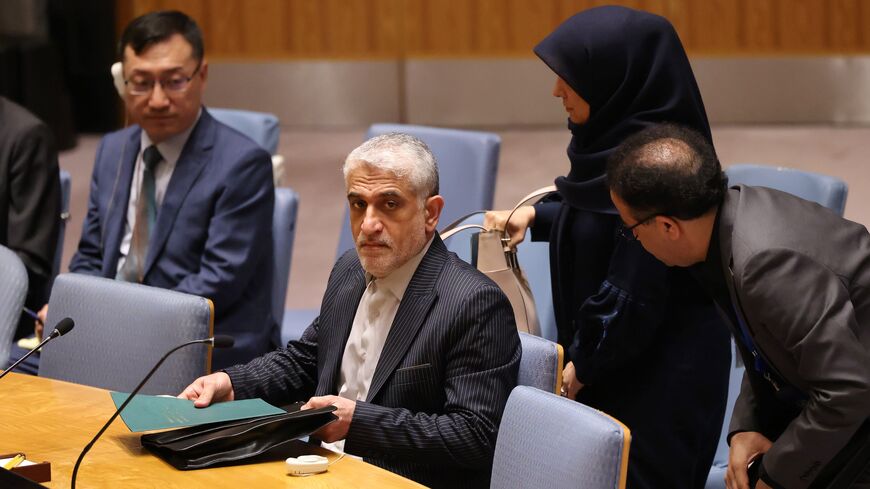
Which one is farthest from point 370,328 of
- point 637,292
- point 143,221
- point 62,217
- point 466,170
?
point 62,217

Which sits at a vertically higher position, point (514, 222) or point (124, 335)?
point (514, 222)

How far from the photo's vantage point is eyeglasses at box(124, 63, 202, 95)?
3959 mm

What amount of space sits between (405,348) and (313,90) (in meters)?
7.05

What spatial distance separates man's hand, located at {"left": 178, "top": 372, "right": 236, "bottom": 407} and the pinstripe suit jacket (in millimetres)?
41

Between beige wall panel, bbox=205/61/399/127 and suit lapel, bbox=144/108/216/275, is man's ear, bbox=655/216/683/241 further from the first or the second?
beige wall panel, bbox=205/61/399/127

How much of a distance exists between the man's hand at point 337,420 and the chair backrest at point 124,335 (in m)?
0.64

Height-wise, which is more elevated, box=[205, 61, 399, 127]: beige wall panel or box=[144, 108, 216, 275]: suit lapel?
box=[144, 108, 216, 275]: suit lapel

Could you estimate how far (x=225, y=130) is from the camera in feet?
13.3

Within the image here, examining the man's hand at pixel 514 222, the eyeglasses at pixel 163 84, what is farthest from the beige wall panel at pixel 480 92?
the man's hand at pixel 514 222

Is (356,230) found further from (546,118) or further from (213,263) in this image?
(546,118)

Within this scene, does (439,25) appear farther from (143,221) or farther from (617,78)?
(617,78)

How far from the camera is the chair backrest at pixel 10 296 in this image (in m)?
3.40

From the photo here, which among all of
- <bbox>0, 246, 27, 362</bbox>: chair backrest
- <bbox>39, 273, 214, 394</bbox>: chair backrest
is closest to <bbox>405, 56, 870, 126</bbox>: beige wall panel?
<bbox>0, 246, 27, 362</bbox>: chair backrest

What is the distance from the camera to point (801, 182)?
12.3 ft
